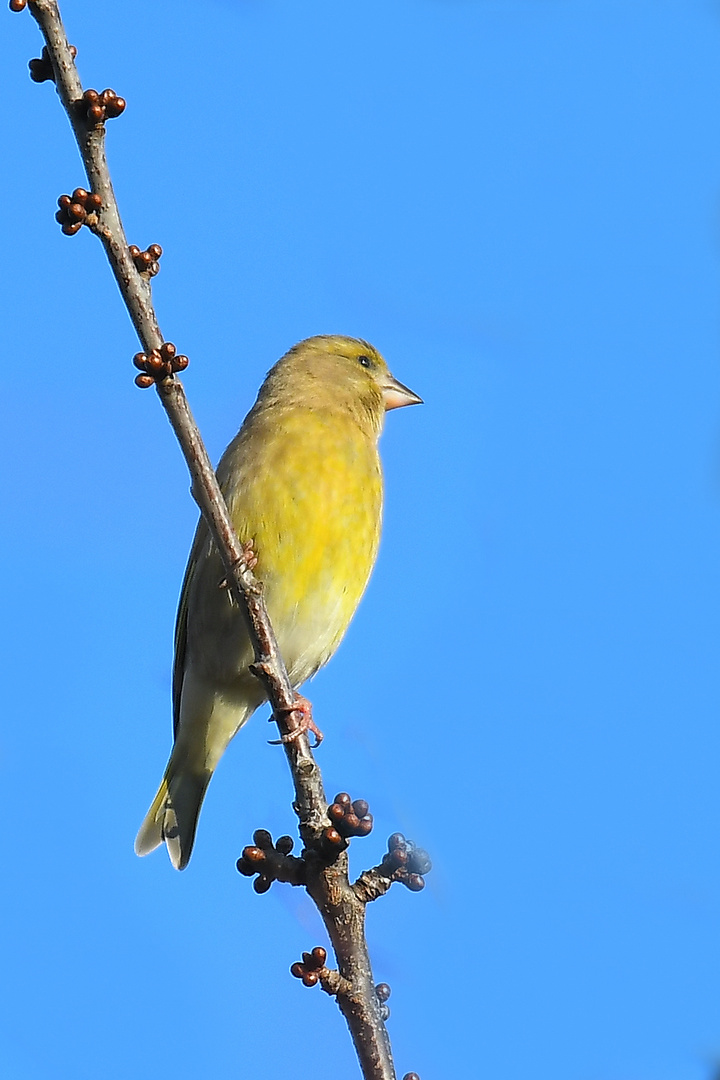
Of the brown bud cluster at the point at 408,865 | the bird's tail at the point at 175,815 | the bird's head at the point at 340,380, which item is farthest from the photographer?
the bird's head at the point at 340,380

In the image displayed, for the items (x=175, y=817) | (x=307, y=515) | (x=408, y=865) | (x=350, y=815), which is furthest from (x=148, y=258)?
(x=175, y=817)

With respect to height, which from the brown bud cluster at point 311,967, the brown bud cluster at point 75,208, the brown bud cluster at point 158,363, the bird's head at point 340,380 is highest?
the bird's head at point 340,380

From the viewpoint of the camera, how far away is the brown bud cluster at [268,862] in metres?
3.64

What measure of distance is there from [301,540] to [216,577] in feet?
1.72

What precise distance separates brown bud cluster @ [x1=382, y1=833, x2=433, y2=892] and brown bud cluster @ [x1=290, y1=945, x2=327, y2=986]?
12.5 inches

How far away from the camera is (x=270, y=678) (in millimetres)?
3840

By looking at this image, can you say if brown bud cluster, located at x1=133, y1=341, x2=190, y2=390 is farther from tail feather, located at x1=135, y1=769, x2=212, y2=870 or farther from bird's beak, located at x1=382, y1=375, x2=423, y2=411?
bird's beak, located at x1=382, y1=375, x2=423, y2=411

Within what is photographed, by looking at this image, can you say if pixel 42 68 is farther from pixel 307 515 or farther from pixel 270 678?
pixel 307 515

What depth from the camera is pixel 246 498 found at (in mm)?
5738

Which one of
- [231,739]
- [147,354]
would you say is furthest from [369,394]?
[147,354]

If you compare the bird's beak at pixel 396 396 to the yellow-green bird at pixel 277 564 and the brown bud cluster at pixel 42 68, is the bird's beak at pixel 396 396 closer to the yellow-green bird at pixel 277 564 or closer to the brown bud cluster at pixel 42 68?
the yellow-green bird at pixel 277 564

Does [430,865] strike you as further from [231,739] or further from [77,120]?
[231,739]

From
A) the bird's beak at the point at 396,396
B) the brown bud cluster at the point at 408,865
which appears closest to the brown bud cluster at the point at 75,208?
the brown bud cluster at the point at 408,865

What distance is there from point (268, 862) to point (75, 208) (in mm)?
1868
